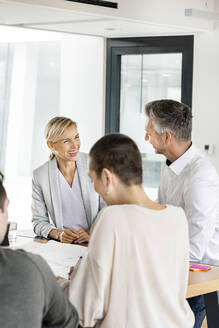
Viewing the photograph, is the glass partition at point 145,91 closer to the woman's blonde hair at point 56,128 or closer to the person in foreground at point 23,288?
the woman's blonde hair at point 56,128

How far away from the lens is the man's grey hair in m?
2.87

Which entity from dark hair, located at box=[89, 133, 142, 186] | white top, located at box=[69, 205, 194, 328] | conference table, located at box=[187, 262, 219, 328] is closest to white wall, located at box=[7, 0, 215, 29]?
conference table, located at box=[187, 262, 219, 328]

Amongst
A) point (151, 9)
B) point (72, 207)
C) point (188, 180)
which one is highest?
point (151, 9)

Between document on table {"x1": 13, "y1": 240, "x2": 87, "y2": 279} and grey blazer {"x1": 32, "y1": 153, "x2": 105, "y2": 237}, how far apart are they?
1.24 ft

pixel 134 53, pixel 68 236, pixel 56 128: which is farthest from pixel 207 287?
pixel 134 53

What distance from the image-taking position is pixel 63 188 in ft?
10.9

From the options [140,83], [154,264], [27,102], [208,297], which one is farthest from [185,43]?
[154,264]

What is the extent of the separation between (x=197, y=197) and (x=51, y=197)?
1006 millimetres

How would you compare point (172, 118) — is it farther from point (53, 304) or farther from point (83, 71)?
point (83, 71)

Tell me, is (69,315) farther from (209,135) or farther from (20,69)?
(20,69)

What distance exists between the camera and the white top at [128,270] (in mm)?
1687

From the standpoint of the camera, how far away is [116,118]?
636 cm

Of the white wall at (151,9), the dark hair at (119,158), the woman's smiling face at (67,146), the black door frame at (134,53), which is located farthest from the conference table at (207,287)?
the black door frame at (134,53)

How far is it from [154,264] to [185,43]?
4540mm
